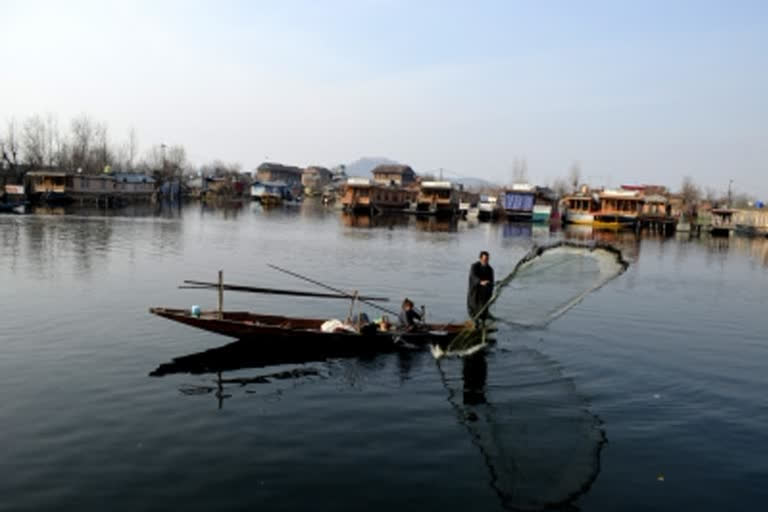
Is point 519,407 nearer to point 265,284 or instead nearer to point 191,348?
point 191,348

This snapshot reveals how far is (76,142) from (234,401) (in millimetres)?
126916

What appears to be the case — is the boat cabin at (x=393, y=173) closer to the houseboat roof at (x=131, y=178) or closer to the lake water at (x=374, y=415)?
the houseboat roof at (x=131, y=178)

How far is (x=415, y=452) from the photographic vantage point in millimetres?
10016

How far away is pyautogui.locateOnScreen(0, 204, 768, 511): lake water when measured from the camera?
8695 mm

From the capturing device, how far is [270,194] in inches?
4815

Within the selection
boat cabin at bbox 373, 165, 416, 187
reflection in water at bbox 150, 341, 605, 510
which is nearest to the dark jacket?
reflection in water at bbox 150, 341, 605, 510

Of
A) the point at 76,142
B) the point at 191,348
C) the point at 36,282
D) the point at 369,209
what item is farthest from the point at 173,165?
the point at 191,348

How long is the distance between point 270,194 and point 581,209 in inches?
2541

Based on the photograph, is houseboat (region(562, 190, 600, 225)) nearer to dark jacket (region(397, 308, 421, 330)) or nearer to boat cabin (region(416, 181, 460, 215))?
boat cabin (region(416, 181, 460, 215))

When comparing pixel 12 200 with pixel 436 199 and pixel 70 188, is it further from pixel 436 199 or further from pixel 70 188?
pixel 436 199

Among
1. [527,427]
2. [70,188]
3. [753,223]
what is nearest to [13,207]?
[70,188]

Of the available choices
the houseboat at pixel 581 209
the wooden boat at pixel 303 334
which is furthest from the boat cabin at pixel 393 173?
the wooden boat at pixel 303 334

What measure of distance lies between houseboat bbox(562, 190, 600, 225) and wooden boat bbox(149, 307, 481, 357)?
76221 mm

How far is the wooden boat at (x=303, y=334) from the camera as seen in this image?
1480cm
